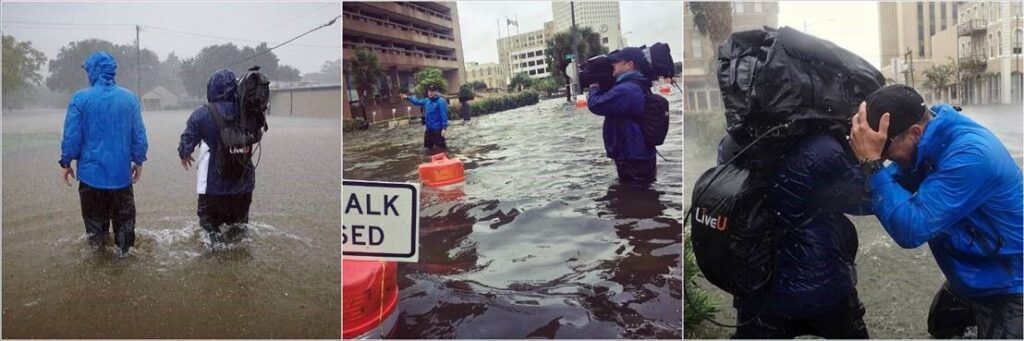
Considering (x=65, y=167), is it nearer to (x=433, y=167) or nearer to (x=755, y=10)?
(x=433, y=167)

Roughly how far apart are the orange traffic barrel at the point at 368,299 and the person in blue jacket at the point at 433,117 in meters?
0.65

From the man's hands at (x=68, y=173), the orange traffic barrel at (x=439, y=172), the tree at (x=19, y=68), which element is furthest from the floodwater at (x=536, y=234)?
the tree at (x=19, y=68)

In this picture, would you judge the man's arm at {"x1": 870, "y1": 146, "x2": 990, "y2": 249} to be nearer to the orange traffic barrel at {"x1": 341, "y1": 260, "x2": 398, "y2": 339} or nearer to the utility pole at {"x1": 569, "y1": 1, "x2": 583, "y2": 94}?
the utility pole at {"x1": 569, "y1": 1, "x2": 583, "y2": 94}

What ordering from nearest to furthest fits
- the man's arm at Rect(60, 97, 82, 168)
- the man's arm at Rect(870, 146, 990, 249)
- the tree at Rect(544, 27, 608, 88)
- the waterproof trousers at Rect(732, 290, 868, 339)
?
the man's arm at Rect(870, 146, 990, 249), the waterproof trousers at Rect(732, 290, 868, 339), the tree at Rect(544, 27, 608, 88), the man's arm at Rect(60, 97, 82, 168)

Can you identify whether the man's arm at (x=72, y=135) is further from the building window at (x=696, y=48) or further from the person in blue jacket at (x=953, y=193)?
the person in blue jacket at (x=953, y=193)

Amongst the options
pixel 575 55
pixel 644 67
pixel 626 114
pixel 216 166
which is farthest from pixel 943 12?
pixel 216 166

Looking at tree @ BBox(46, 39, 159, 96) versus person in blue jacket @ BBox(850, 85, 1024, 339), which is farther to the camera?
tree @ BBox(46, 39, 159, 96)

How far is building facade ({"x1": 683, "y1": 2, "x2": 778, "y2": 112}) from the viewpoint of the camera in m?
3.71

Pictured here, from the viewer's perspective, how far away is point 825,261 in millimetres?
3344

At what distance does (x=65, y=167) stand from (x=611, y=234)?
114 inches

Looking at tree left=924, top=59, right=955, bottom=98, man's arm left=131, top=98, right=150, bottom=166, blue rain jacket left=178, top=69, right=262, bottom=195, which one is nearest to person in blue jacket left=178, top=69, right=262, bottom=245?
blue rain jacket left=178, top=69, right=262, bottom=195

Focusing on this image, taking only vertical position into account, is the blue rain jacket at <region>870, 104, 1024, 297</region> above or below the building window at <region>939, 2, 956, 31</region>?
below

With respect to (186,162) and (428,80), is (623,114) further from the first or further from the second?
(186,162)

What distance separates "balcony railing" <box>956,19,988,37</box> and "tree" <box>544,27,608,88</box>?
1799 millimetres
